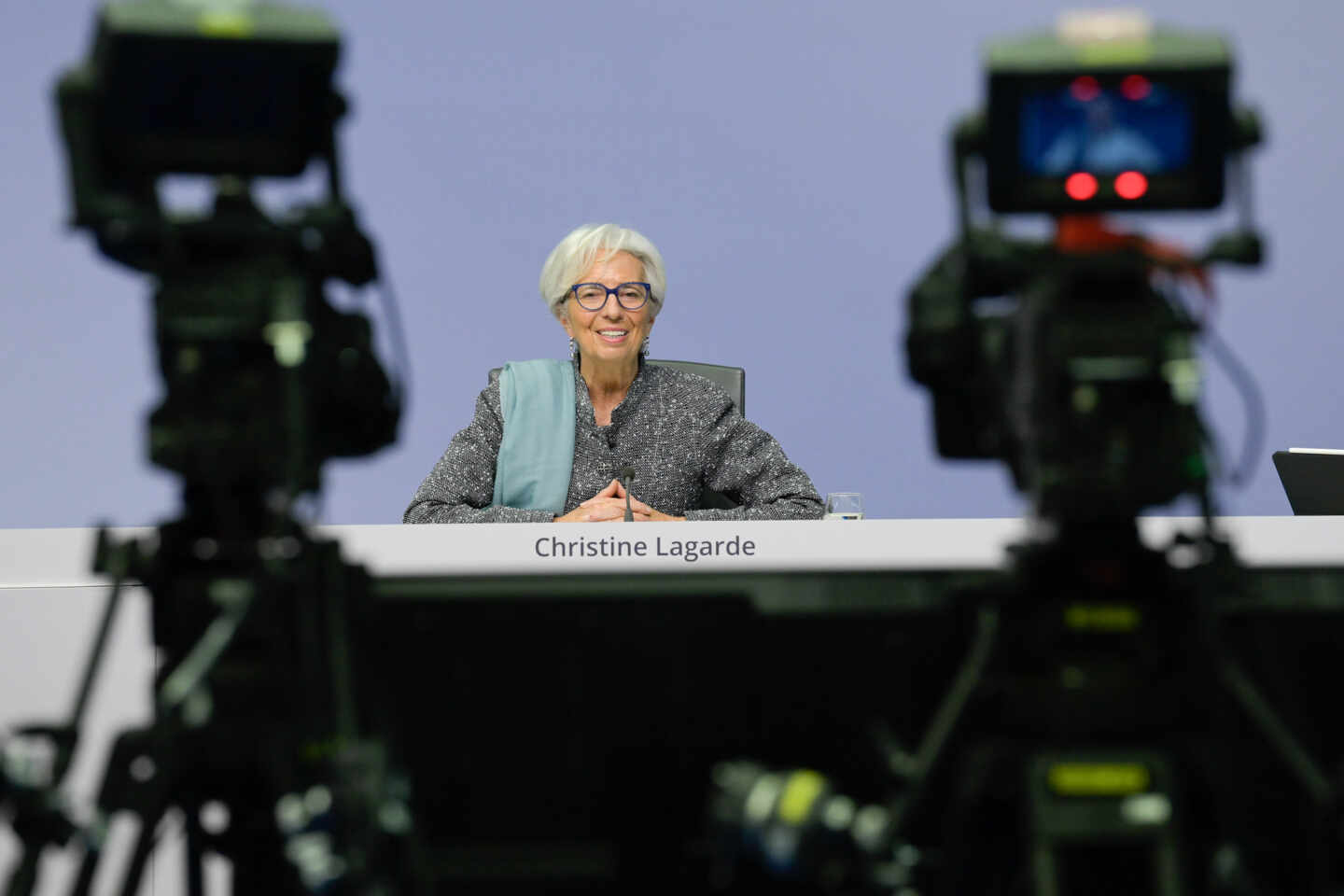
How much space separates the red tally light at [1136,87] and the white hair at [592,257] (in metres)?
1.95

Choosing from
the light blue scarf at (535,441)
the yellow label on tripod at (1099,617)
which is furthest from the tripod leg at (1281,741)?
the light blue scarf at (535,441)

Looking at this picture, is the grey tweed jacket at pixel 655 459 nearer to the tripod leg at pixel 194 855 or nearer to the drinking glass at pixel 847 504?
the drinking glass at pixel 847 504

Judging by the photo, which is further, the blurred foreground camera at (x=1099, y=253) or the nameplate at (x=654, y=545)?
the nameplate at (x=654, y=545)

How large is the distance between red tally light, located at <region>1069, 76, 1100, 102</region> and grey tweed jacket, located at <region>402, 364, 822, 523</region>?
161cm

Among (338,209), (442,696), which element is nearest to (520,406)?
(442,696)

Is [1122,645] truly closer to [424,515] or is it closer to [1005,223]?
[1005,223]

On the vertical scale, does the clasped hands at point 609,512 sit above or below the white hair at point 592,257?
below

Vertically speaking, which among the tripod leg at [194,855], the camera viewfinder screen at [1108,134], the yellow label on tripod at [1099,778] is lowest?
the tripod leg at [194,855]

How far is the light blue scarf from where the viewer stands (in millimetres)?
3029

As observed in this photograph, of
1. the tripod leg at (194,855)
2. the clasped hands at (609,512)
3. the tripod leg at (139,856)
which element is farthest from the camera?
the clasped hands at (609,512)

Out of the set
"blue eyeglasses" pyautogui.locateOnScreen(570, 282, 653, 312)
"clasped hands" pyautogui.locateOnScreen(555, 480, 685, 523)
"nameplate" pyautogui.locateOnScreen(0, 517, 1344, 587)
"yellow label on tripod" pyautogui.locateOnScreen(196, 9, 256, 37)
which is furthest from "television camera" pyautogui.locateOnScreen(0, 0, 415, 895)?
"blue eyeglasses" pyautogui.locateOnScreen(570, 282, 653, 312)

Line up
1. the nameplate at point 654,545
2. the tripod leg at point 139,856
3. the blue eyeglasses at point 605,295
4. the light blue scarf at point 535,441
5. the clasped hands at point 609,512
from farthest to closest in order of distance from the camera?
the blue eyeglasses at point 605,295 < the light blue scarf at point 535,441 < the clasped hands at point 609,512 < the nameplate at point 654,545 < the tripod leg at point 139,856

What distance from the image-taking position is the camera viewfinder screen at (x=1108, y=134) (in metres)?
1.39

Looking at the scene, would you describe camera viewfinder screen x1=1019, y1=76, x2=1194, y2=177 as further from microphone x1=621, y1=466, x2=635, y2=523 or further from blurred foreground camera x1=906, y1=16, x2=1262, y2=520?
microphone x1=621, y1=466, x2=635, y2=523
